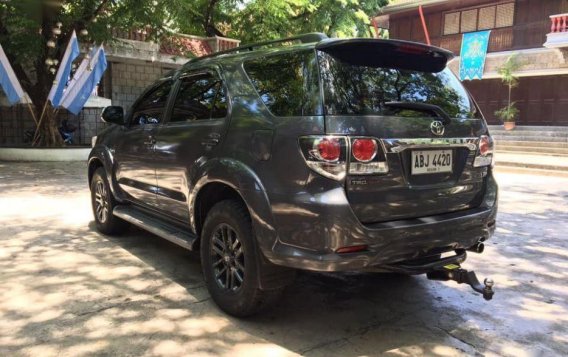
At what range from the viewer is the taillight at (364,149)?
271cm

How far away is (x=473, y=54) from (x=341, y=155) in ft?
69.1

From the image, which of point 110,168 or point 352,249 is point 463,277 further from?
point 110,168

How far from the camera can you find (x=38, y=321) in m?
3.23

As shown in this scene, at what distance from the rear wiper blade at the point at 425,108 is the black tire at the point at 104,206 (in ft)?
10.8

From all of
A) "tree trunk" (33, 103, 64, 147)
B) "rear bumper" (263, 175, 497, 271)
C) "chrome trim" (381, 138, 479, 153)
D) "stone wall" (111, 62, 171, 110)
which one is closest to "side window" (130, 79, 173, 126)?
"rear bumper" (263, 175, 497, 271)

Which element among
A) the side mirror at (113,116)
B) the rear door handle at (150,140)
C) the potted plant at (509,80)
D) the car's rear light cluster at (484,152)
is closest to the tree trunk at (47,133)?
the side mirror at (113,116)

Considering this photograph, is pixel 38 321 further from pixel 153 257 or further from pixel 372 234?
pixel 372 234

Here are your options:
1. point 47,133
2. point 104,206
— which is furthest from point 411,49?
point 47,133

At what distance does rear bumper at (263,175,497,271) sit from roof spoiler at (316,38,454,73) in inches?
35.2

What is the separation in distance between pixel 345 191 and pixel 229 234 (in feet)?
3.25

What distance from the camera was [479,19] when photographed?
21734 millimetres

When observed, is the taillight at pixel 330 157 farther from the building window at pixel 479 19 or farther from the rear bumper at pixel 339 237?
the building window at pixel 479 19

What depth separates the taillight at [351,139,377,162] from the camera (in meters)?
2.71

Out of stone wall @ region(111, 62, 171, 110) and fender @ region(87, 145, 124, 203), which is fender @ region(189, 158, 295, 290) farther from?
stone wall @ region(111, 62, 171, 110)
